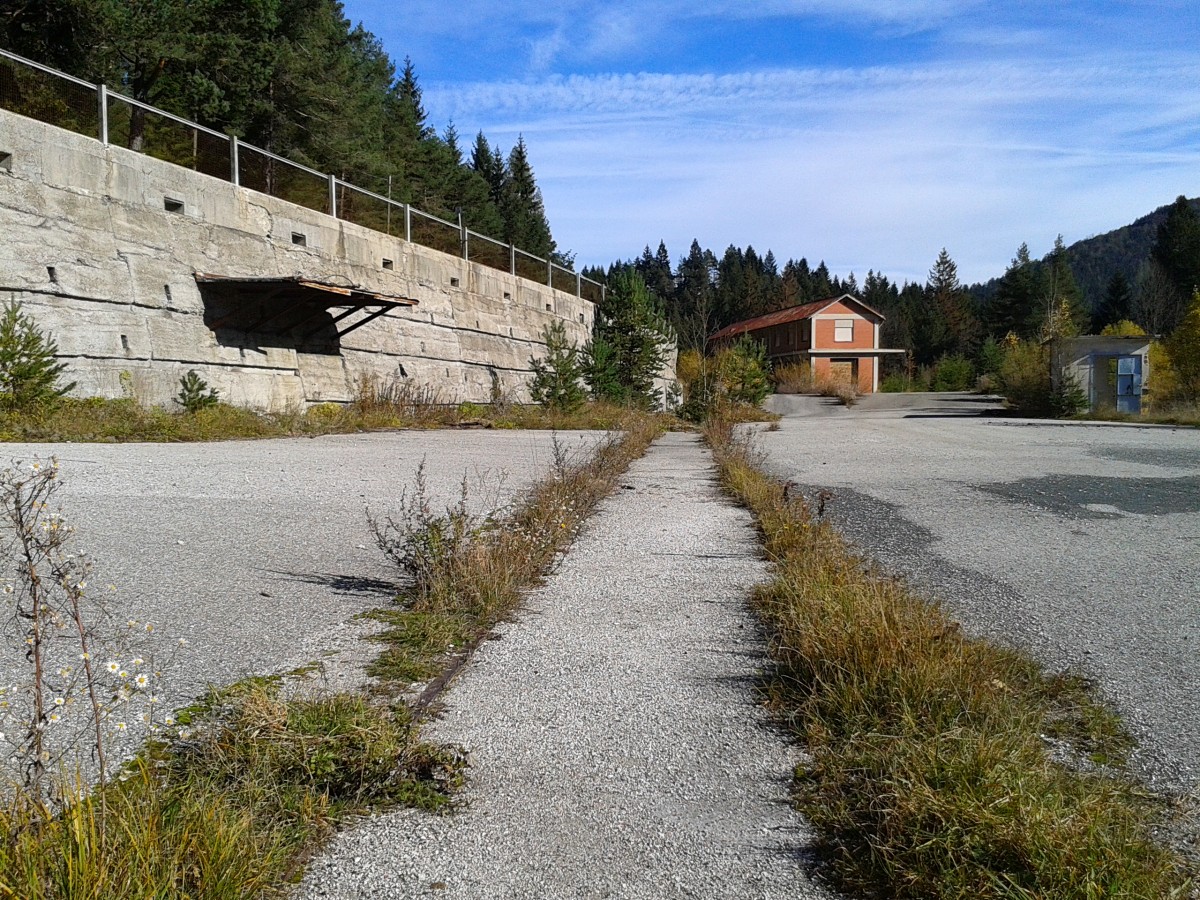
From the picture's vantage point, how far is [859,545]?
7020mm

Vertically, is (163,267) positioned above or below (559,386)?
above

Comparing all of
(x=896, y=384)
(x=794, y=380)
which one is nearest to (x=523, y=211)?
(x=794, y=380)

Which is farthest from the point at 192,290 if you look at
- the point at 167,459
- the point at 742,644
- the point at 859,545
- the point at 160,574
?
the point at 742,644

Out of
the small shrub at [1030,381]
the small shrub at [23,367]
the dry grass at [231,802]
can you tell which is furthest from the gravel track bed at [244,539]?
the small shrub at [1030,381]

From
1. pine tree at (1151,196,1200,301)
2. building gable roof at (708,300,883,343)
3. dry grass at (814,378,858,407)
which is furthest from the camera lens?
pine tree at (1151,196,1200,301)

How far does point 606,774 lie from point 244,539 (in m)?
4.38

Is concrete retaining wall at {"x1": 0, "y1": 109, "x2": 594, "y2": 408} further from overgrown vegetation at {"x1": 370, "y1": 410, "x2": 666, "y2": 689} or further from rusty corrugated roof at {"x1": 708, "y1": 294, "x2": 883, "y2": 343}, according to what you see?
rusty corrugated roof at {"x1": 708, "y1": 294, "x2": 883, "y2": 343}

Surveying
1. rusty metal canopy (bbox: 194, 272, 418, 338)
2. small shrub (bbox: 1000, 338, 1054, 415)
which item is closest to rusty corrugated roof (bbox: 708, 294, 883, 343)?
small shrub (bbox: 1000, 338, 1054, 415)

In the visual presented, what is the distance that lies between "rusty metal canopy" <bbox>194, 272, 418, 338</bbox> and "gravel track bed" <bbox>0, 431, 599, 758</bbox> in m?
5.14

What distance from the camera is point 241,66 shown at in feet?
81.7

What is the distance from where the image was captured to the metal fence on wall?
1410cm

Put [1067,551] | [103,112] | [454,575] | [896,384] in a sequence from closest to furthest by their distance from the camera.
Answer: [454,575] → [1067,551] → [103,112] → [896,384]

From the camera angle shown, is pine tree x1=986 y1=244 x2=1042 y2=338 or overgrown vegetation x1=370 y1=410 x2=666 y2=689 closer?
overgrown vegetation x1=370 y1=410 x2=666 y2=689

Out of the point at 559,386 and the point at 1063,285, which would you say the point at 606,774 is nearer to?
the point at 559,386
